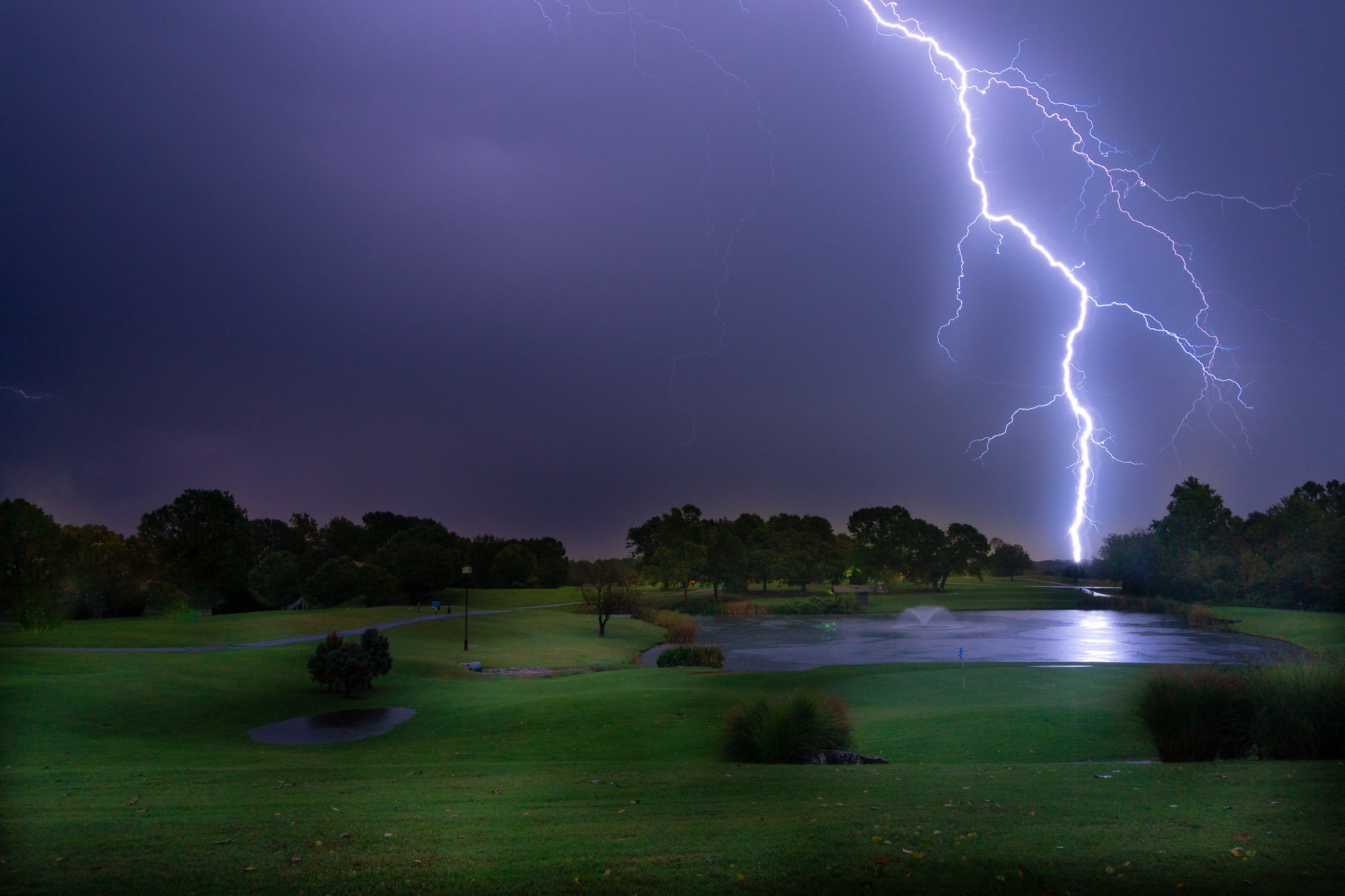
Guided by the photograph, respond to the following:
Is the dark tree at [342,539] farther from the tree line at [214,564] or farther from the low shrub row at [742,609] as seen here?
the low shrub row at [742,609]

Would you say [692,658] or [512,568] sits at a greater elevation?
[512,568]

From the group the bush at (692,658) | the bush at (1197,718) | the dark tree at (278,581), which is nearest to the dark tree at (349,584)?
the dark tree at (278,581)

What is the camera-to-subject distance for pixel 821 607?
277ft

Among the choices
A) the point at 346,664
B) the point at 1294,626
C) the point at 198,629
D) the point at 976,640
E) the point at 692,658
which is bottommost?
the point at 976,640

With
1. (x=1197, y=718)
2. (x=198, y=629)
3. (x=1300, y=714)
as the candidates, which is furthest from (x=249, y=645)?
(x=1300, y=714)

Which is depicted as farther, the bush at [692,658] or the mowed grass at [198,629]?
the bush at [692,658]

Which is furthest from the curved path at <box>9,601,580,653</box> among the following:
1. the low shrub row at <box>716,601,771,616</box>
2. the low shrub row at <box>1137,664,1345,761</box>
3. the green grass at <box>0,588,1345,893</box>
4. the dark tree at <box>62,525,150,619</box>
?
the low shrub row at <box>716,601,771,616</box>

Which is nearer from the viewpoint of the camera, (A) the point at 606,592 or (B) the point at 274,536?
(A) the point at 606,592

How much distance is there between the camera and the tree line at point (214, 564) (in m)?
20.5

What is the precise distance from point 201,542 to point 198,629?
2934 centimetres

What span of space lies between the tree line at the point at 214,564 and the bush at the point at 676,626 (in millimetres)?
15230

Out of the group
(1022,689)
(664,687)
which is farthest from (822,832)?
(1022,689)

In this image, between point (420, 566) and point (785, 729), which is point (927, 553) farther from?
point (785, 729)

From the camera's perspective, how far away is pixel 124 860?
16.9 ft
